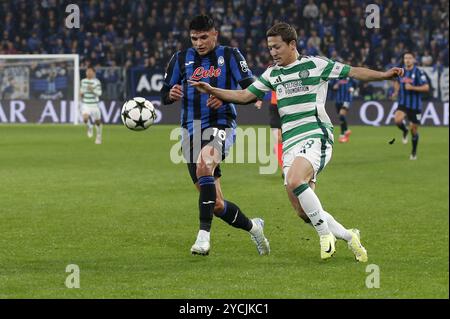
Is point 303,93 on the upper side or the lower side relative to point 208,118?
upper

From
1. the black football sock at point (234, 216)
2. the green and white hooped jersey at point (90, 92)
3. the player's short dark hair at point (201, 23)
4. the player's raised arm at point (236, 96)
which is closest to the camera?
the player's raised arm at point (236, 96)

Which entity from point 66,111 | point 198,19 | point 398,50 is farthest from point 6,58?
point 198,19

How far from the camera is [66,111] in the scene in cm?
2989

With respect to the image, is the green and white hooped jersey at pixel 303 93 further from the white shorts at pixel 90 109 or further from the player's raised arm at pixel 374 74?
the white shorts at pixel 90 109

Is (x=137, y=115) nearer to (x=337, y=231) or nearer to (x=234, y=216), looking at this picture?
(x=234, y=216)

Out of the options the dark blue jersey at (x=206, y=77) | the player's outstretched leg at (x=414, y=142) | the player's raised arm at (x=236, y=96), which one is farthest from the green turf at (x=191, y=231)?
the player's raised arm at (x=236, y=96)

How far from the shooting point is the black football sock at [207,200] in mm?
8078

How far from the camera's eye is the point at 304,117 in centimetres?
757

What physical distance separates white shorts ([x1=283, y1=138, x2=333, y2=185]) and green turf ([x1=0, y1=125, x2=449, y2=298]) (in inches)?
31.6

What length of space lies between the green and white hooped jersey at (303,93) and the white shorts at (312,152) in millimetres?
43

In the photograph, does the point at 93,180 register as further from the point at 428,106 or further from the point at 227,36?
the point at 227,36

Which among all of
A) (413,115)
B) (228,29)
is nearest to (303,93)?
(413,115)

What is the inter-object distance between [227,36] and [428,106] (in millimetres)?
8231

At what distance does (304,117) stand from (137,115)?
6.39 feet
